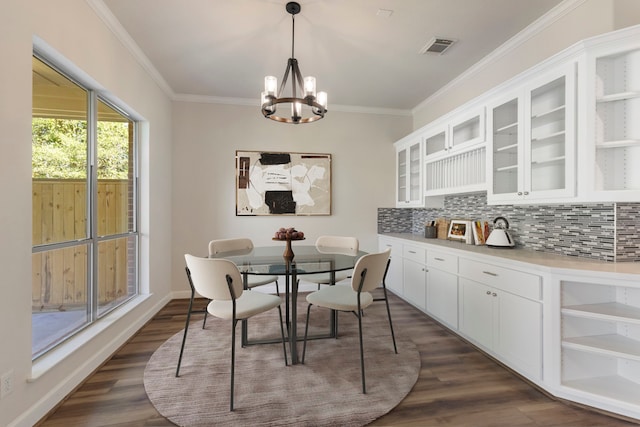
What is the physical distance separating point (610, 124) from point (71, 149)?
144 inches

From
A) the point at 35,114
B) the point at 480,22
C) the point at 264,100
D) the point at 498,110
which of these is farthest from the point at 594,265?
the point at 35,114

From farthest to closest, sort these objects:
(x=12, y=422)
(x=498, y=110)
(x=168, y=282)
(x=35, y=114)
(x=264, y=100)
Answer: (x=168, y=282)
(x=498, y=110)
(x=264, y=100)
(x=35, y=114)
(x=12, y=422)

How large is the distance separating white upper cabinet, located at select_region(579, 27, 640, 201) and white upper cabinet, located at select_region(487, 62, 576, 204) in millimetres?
100

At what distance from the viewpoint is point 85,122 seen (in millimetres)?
2350

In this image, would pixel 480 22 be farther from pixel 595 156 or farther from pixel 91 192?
pixel 91 192

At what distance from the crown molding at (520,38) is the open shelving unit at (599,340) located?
2026mm

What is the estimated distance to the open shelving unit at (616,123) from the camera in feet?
6.04

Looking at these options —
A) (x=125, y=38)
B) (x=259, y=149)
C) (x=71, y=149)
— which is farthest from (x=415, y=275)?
(x=125, y=38)

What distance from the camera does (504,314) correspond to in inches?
87.8

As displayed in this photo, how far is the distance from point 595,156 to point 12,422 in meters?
3.61

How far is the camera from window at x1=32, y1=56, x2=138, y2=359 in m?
1.88

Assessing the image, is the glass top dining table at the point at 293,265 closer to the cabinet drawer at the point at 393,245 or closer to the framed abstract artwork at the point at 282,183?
the cabinet drawer at the point at 393,245

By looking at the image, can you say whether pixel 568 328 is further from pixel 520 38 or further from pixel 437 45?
pixel 437 45

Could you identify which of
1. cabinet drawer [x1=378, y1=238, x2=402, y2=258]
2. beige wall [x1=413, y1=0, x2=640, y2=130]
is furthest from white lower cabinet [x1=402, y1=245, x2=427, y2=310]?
beige wall [x1=413, y1=0, x2=640, y2=130]
